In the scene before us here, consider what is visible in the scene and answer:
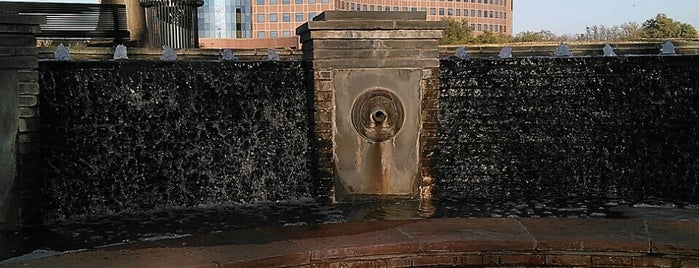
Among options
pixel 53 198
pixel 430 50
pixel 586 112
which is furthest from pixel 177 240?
pixel 586 112

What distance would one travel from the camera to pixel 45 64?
727cm

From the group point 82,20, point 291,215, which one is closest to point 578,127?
point 291,215

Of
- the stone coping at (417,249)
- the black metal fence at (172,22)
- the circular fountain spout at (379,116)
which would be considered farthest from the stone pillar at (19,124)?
the black metal fence at (172,22)

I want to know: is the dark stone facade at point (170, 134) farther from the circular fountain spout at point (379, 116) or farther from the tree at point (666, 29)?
the tree at point (666, 29)

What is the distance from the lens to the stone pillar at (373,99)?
7734 millimetres

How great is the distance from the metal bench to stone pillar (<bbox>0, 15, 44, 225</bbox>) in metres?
3.86

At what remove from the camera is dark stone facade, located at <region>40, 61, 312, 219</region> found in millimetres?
7426

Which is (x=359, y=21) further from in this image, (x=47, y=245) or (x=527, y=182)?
(x=47, y=245)

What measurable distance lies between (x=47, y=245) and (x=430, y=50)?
4.21 meters

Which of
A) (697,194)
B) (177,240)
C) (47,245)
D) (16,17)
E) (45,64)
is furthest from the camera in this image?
(697,194)

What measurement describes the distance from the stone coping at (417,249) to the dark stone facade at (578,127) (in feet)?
10.1

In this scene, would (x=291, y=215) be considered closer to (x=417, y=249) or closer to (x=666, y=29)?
(x=417, y=249)

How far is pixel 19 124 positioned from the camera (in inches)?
270

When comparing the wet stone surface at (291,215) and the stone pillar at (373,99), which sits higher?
the stone pillar at (373,99)
